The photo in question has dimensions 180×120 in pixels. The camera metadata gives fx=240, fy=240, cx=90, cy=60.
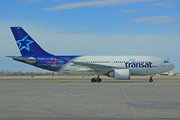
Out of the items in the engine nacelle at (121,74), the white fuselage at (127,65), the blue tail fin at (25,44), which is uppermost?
the blue tail fin at (25,44)

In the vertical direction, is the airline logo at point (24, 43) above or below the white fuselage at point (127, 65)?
above

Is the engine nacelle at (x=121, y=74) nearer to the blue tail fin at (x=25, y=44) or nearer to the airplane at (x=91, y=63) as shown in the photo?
the airplane at (x=91, y=63)

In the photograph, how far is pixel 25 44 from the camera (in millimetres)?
39500

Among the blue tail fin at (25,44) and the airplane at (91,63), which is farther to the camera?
the blue tail fin at (25,44)

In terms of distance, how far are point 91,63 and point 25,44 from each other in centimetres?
1140

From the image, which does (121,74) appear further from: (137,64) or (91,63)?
(91,63)

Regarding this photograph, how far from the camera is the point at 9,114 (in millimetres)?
9102

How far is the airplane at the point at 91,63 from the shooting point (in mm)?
37125

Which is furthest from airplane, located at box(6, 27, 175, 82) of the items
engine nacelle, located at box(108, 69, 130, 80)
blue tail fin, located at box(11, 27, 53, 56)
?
engine nacelle, located at box(108, 69, 130, 80)

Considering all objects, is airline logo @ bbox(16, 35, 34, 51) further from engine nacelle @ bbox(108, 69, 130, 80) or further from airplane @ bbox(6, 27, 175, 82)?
engine nacelle @ bbox(108, 69, 130, 80)

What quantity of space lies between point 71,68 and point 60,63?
193 cm

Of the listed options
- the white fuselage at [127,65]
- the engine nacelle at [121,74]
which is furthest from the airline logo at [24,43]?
the engine nacelle at [121,74]

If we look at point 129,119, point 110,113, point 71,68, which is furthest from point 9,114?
point 71,68

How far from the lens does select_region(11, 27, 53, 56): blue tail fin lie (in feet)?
129
